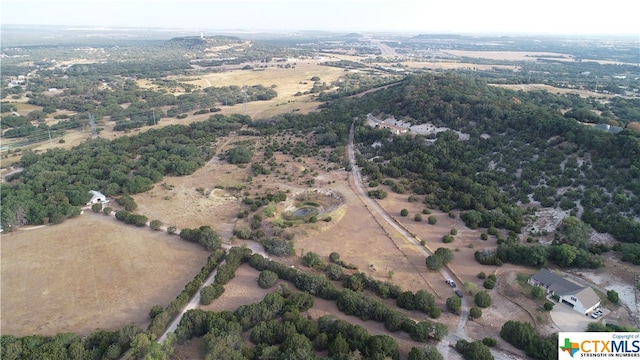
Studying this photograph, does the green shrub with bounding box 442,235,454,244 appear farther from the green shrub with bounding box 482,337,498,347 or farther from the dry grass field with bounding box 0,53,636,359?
the green shrub with bounding box 482,337,498,347

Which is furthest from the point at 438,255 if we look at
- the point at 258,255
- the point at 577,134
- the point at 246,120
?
the point at 246,120

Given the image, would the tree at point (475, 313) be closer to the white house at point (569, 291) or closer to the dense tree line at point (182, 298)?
the white house at point (569, 291)

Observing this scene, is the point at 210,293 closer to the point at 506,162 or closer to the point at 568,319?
the point at 568,319

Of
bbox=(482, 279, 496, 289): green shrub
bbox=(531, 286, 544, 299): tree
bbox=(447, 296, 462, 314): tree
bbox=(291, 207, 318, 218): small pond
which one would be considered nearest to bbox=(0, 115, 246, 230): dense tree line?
bbox=(291, 207, 318, 218): small pond

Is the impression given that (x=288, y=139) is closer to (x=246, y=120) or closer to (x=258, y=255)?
(x=246, y=120)

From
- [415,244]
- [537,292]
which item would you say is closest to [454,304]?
[537,292]

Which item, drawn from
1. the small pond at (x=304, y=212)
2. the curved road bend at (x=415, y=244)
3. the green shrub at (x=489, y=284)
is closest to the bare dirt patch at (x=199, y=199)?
the small pond at (x=304, y=212)
